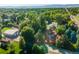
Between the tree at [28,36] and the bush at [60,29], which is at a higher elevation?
the bush at [60,29]

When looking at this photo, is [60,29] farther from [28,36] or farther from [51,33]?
[28,36]

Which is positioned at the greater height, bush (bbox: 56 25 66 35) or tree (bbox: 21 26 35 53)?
bush (bbox: 56 25 66 35)

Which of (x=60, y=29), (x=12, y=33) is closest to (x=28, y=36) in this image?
(x=12, y=33)

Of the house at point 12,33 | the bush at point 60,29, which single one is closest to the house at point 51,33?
the bush at point 60,29

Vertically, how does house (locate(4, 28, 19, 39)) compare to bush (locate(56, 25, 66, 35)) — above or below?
below

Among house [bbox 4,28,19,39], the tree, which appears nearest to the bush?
the tree

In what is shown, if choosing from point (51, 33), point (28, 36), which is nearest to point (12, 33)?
point (28, 36)

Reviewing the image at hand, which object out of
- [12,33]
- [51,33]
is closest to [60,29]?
[51,33]

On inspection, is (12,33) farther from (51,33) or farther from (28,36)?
(51,33)

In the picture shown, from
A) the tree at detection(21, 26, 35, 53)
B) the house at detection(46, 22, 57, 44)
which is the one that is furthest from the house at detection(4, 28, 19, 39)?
the house at detection(46, 22, 57, 44)

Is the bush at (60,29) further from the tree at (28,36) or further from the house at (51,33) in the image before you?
the tree at (28,36)

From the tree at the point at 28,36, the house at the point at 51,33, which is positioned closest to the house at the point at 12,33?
the tree at the point at 28,36

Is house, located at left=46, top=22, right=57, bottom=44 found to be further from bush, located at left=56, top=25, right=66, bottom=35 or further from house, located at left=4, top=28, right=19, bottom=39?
house, located at left=4, top=28, right=19, bottom=39

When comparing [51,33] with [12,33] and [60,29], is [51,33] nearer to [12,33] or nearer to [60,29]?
[60,29]
